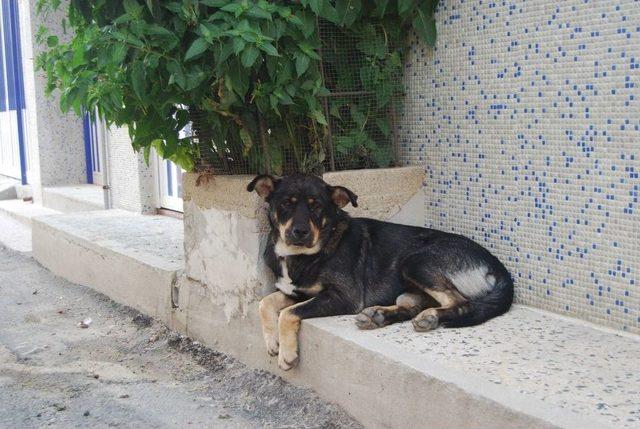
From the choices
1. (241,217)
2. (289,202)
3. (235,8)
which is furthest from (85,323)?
(235,8)

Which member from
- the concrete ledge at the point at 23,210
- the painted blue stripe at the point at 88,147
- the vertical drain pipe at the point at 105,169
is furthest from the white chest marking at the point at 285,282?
the painted blue stripe at the point at 88,147

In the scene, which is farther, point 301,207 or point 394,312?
point 301,207

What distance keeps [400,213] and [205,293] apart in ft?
4.74

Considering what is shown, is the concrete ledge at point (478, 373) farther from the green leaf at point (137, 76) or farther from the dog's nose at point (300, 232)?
the green leaf at point (137, 76)

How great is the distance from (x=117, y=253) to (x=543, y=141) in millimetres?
3664

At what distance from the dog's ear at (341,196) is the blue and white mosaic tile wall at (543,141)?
0.83 metres

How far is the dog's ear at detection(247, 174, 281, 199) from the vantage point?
13.9 feet

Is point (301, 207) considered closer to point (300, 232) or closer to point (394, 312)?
point (300, 232)

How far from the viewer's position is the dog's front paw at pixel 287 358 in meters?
4.11

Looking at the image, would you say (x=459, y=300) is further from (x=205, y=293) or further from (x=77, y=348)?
(x=77, y=348)

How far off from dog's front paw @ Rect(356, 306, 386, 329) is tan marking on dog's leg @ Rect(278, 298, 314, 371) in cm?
38

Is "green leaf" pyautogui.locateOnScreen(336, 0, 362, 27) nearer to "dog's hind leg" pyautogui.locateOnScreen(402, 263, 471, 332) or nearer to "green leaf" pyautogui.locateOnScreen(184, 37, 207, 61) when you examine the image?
"green leaf" pyautogui.locateOnScreen(184, 37, 207, 61)

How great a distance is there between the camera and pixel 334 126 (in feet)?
15.9

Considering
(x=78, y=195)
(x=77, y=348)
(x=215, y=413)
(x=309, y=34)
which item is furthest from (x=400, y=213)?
(x=78, y=195)
